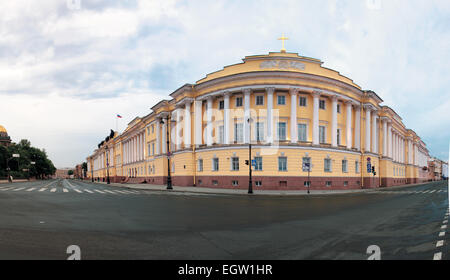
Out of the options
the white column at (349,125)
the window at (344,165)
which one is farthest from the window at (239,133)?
the white column at (349,125)

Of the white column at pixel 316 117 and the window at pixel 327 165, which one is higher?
the white column at pixel 316 117

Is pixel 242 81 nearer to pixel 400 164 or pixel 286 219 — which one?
pixel 286 219

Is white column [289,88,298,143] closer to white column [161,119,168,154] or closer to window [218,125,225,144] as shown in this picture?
window [218,125,225,144]

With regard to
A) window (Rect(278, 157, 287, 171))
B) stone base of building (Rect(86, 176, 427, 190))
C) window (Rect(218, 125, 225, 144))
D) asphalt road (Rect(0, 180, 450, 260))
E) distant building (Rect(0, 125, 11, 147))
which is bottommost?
stone base of building (Rect(86, 176, 427, 190))

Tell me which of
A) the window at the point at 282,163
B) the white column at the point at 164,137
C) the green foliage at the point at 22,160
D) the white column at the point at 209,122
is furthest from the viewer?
the green foliage at the point at 22,160

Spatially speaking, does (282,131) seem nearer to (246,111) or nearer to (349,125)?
(246,111)

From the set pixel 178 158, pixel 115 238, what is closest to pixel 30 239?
pixel 115 238

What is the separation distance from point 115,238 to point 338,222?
748 centimetres

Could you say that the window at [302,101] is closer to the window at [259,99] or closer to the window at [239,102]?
the window at [259,99]

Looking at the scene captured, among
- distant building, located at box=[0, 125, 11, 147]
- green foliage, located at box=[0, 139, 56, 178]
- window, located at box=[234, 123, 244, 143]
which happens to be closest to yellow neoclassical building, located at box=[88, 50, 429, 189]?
window, located at box=[234, 123, 244, 143]

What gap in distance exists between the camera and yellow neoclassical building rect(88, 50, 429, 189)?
105 ft

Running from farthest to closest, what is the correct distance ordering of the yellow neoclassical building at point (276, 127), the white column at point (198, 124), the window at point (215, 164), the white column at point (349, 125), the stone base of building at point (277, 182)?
the white column at point (198, 124) → the white column at point (349, 125) → the window at point (215, 164) → the yellow neoclassical building at point (276, 127) → the stone base of building at point (277, 182)

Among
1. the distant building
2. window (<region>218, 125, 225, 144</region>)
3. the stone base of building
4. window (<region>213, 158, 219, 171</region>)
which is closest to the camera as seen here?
the stone base of building

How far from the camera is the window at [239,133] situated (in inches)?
1339
